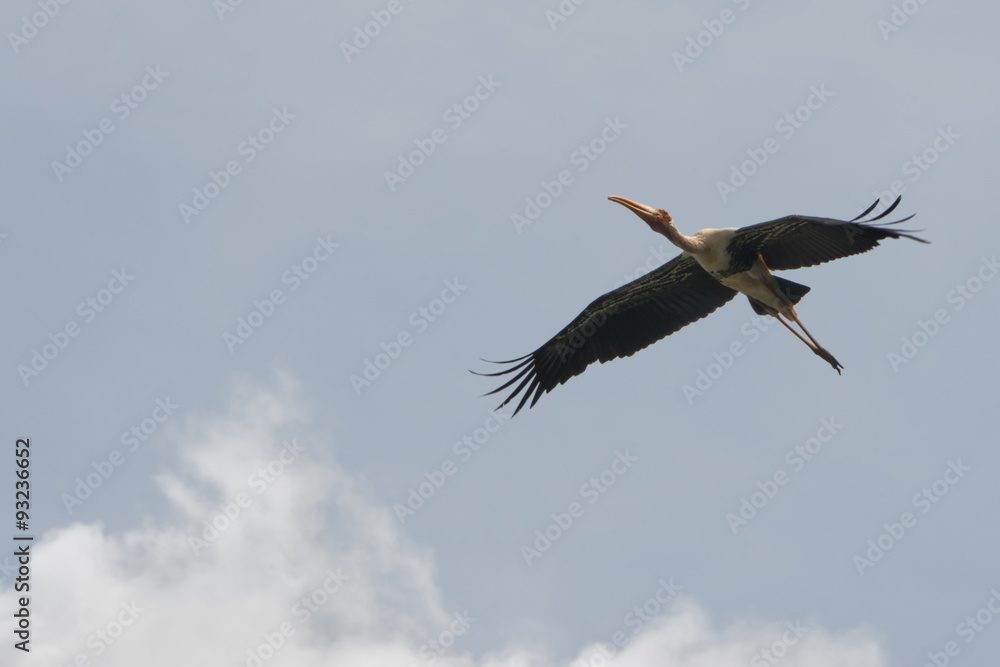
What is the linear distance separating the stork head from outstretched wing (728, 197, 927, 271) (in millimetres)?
998

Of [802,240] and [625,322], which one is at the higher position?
[625,322]

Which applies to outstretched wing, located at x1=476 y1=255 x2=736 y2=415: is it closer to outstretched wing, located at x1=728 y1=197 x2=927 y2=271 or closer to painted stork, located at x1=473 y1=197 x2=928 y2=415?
painted stork, located at x1=473 y1=197 x2=928 y2=415

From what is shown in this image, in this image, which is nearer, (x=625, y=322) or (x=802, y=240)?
(x=802, y=240)

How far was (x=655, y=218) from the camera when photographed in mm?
16391

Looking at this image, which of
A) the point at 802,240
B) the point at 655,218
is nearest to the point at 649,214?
the point at 655,218

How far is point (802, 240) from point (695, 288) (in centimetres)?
251

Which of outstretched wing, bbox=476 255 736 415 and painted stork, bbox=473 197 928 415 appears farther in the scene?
outstretched wing, bbox=476 255 736 415

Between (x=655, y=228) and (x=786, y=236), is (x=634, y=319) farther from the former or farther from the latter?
(x=786, y=236)

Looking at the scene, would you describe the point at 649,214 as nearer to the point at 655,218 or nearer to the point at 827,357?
the point at 655,218

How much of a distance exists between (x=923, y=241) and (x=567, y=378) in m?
6.20

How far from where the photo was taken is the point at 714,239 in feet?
52.3

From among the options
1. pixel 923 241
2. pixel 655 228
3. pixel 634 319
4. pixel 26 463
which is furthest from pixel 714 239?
pixel 26 463

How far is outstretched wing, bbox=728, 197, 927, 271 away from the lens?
555 inches

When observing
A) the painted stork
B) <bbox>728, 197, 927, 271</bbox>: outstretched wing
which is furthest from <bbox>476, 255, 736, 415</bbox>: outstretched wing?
<bbox>728, 197, 927, 271</bbox>: outstretched wing
